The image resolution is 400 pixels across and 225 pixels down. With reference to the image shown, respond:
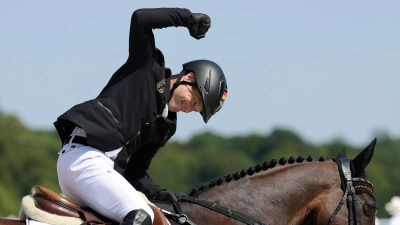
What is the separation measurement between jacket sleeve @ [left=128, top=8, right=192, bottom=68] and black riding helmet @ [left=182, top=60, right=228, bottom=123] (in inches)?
18.0

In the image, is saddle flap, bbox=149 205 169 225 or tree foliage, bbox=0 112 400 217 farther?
tree foliage, bbox=0 112 400 217

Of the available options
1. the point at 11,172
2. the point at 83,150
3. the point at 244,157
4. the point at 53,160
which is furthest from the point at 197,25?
the point at 244,157

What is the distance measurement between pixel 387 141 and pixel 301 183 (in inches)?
4487

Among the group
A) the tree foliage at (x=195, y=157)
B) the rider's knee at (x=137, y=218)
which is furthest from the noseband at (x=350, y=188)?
the tree foliage at (x=195, y=157)

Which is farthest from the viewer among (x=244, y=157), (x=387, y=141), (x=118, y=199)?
(x=387, y=141)

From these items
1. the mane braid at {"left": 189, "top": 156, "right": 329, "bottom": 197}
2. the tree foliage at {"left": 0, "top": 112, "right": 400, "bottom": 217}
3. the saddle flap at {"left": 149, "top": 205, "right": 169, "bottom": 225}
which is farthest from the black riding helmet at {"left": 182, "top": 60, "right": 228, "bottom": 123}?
the tree foliage at {"left": 0, "top": 112, "right": 400, "bottom": 217}

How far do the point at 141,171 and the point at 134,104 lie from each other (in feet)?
4.01

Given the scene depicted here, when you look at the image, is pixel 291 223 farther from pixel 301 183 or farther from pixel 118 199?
pixel 118 199

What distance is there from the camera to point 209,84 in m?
8.64

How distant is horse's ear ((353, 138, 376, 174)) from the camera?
8.97m

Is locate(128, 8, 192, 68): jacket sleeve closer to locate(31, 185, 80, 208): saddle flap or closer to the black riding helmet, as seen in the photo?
the black riding helmet

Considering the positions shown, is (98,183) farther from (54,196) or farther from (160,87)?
(160,87)

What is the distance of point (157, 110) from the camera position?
857 centimetres

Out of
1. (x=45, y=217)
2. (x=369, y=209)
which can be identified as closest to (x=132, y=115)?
(x=45, y=217)
